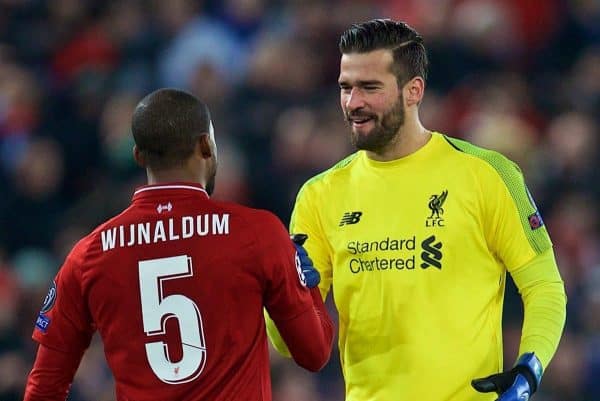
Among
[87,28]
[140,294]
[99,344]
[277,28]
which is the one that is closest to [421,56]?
[140,294]

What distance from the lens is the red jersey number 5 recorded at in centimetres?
379

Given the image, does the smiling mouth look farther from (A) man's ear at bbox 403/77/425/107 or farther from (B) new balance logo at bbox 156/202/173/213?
(B) new balance logo at bbox 156/202/173/213

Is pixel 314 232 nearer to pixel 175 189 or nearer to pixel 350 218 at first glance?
pixel 350 218

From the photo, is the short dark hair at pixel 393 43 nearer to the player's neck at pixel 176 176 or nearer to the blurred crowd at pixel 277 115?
the player's neck at pixel 176 176

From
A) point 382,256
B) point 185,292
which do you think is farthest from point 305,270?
point 382,256

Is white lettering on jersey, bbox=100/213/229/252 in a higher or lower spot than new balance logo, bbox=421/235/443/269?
higher

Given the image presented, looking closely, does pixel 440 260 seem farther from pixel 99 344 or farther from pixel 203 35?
pixel 203 35

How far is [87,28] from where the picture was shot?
10602 millimetres

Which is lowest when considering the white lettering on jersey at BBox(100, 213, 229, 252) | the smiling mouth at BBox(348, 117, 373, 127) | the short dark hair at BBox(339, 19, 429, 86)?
the white lettering on jersey at BBox(100, 213, 229, 252)

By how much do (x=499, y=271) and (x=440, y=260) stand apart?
214mm

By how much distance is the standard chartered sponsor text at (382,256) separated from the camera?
4434 millimetres

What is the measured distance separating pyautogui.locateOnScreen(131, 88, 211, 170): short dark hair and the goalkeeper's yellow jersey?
863 millimetres

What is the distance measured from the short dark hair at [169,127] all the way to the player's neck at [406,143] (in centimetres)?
89

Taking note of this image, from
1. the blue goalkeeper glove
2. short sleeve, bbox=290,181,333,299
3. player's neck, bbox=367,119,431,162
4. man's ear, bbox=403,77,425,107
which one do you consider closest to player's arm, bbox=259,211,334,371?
the blue goalkeeper glove
